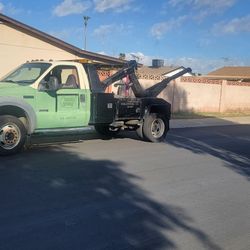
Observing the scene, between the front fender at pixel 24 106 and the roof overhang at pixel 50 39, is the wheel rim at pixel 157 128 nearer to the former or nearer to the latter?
the front fender at pixel 24 106

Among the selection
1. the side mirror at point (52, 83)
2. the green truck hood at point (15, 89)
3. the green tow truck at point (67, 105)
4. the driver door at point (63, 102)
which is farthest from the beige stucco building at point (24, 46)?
the green truck hood at point (15, 89)

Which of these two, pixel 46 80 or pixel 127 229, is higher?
pixel 46 80

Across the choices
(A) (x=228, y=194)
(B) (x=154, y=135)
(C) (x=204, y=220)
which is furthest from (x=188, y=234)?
(B) (x=154, y=135)

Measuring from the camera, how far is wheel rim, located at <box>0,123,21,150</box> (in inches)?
392

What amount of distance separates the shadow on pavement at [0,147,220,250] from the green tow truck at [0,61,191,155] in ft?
4.86

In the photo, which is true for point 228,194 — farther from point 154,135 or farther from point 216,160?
point 154,135

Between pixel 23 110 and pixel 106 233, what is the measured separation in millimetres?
5482

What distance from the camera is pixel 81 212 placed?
627cm

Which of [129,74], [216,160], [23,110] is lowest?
[216,160]

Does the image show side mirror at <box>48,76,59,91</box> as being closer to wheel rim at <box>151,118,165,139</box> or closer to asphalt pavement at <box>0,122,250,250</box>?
asphalt pavement at <box>0,122,250,250</box>

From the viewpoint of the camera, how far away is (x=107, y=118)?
1229 centimetres

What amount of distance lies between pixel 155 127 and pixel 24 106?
455 centimetres

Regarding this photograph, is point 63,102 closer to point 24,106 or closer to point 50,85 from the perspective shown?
point 50,85

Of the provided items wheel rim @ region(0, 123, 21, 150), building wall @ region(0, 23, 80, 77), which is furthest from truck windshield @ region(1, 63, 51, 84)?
building wall @ region(0, 23, 80, 77)
